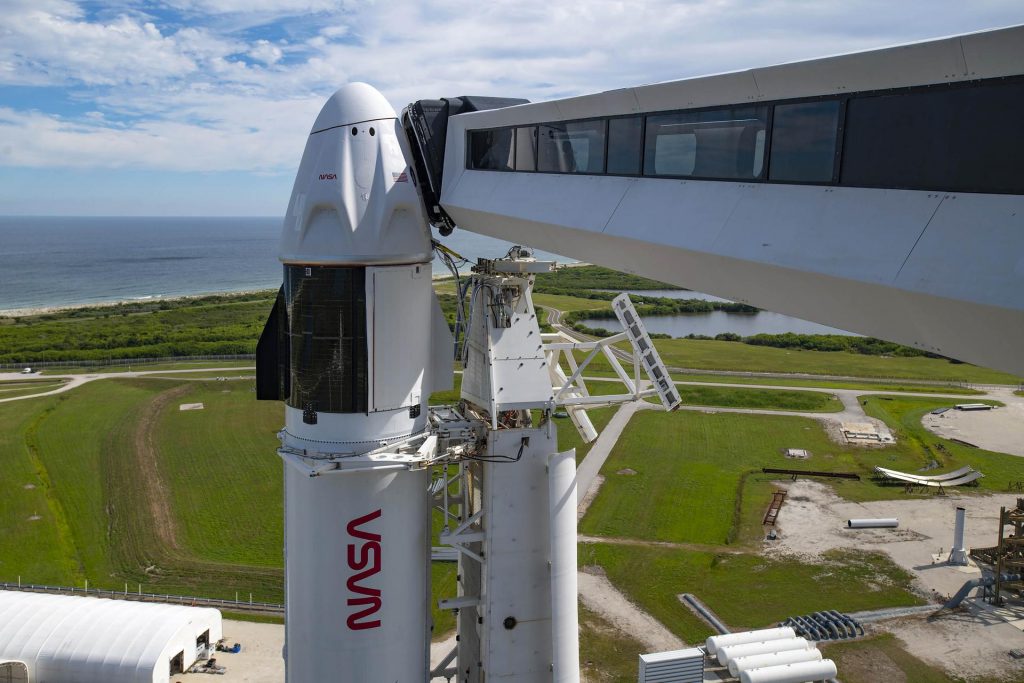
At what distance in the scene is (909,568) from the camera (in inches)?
1251

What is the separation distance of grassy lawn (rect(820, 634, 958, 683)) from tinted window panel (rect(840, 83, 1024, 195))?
2203 cm

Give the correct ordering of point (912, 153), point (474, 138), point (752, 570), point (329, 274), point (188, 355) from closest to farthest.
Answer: point (912, 153) → point (329, 274) → point (474, 138) → point (752, 570) → point (188, 355)

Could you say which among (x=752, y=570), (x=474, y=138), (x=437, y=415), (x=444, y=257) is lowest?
(x=752, y=570)

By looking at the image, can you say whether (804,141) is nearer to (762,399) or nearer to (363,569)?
(363,569)

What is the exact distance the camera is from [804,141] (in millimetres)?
8352

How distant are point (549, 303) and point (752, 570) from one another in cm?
7997

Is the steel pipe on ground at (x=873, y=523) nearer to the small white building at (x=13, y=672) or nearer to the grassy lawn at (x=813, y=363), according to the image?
the small white building at (x=13, y=672)

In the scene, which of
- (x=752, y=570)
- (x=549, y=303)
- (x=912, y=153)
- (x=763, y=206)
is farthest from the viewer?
(x=549, y=303)

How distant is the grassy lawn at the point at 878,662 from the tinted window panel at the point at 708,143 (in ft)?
68.6

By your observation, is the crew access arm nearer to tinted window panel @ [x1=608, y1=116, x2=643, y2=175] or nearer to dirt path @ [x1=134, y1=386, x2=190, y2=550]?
tinted window panel @ [x1=608, y1=116, x2=643, y2=175]

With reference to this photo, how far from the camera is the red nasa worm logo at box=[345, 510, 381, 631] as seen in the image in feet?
46.3

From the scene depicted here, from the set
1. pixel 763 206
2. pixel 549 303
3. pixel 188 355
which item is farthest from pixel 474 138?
pixel 549 303

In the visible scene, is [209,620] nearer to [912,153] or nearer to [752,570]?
[752,570]

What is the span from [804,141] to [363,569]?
10.2 metres
